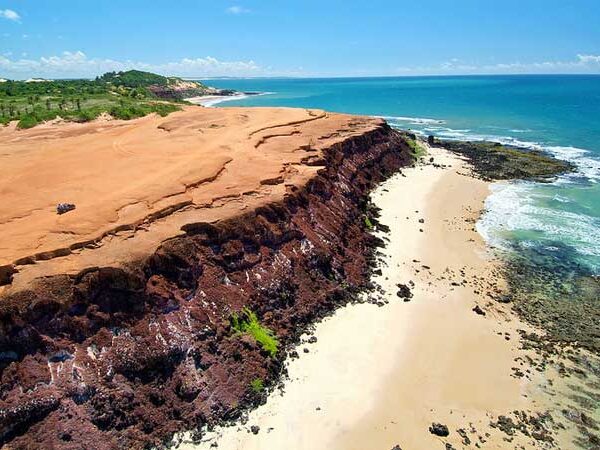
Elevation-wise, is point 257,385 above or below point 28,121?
below

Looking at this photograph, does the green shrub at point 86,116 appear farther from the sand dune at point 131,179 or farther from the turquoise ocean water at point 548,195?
the turquoise ocean water at point 548,195

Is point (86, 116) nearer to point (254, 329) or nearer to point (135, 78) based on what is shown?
point (254, 329)

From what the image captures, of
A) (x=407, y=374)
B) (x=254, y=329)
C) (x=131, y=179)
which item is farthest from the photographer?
(x=131, y=179)

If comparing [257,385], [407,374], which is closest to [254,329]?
[257,385]

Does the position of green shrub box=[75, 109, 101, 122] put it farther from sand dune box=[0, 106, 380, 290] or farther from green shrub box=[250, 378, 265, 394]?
green shrub box=[250, 378, 265, 394]

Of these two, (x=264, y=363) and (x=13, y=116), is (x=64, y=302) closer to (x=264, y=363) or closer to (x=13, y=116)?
(x=264, y=363)

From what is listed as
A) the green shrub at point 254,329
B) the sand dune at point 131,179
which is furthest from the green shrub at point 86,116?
the green shrub at point 254,329

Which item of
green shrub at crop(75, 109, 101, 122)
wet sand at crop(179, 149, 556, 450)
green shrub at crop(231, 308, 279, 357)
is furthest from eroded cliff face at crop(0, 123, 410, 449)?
green shrub at crop(75, 109, 101, 122)

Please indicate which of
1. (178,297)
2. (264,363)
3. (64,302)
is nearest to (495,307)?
(264,363)
